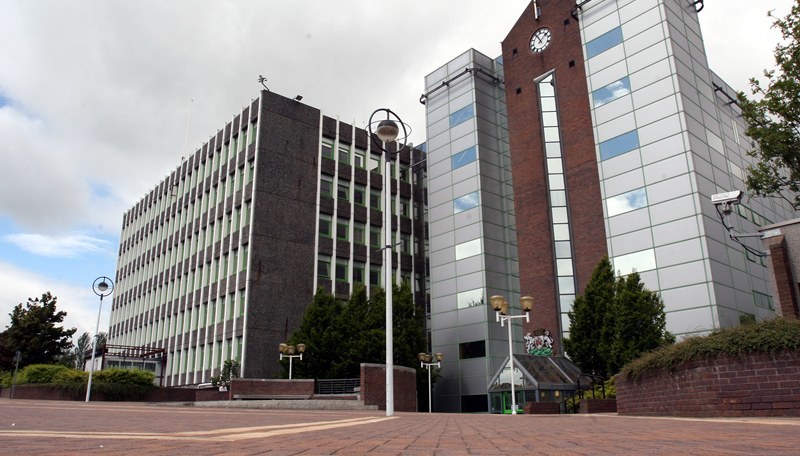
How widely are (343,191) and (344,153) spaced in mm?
3574

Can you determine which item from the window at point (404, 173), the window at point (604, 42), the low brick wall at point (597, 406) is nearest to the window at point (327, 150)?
the window at point (404, 173)

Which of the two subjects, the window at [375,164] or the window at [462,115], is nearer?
the window at [462,115]

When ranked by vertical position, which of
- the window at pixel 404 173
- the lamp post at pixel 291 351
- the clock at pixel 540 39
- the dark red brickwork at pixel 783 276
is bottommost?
the lamp post at pixel 291 351

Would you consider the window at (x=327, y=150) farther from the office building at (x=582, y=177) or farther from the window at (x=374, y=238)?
the office building at (x=582, y=177)

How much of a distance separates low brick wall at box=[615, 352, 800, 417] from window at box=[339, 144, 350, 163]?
39273 millimetres

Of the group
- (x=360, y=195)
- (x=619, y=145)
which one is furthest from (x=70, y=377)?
(x=619, y=145)

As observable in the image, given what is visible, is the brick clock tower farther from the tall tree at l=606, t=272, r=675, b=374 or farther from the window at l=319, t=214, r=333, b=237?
the window at l=319, t=214, r=333, b=237

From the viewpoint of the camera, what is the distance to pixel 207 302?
47.5 meters

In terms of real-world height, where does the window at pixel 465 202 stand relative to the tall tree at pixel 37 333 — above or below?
above

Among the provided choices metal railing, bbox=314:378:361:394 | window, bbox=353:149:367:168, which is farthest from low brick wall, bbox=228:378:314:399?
window, bbox=353:149:367:168

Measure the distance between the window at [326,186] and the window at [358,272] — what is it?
616 centimetres

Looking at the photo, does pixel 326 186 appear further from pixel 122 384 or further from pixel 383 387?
pixel 383 387

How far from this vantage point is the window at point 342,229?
160 feet

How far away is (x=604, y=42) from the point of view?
1574 inches
